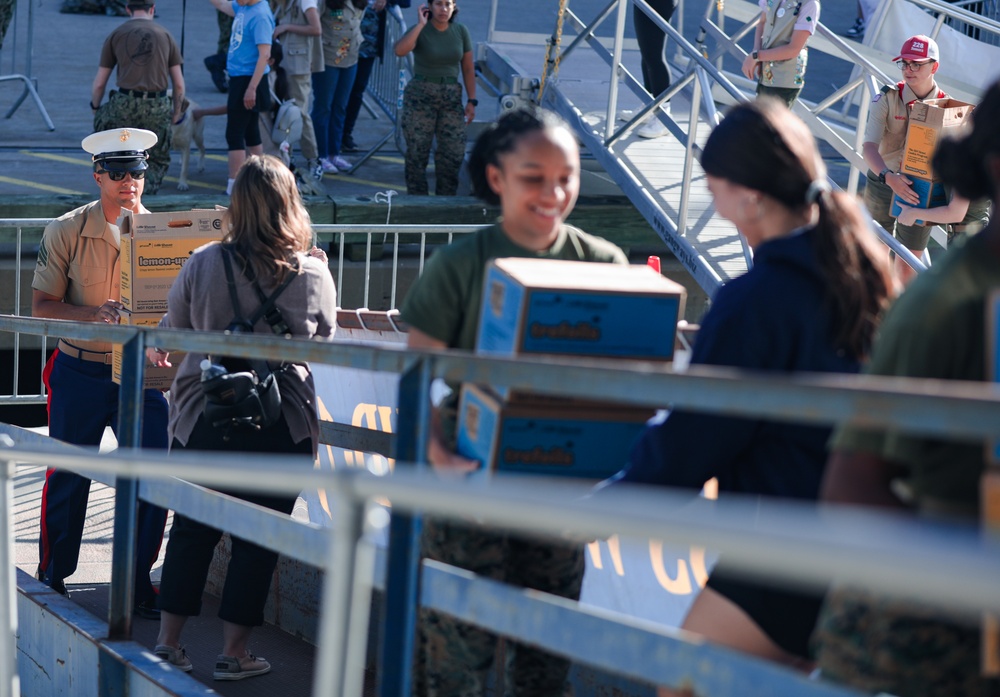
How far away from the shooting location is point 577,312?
259cm

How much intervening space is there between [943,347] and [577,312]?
900mm

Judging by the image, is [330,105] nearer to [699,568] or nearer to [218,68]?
[218,68]

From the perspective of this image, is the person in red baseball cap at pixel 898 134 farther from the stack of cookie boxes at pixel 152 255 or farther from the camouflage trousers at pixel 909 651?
the camouflage trousers at pixel 909 651

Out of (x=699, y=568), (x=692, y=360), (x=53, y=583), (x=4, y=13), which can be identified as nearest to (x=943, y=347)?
(x=692, y=360)

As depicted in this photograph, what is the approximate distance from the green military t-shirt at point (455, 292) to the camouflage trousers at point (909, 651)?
1201mm

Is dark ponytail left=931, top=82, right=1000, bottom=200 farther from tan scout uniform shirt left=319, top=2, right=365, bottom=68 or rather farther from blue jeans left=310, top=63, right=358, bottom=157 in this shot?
blue jeans left=310, top=63, right=358, bottom=157

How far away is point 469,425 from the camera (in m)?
2.75

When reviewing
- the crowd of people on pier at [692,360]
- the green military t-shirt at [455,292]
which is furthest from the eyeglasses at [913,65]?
the green military t-shirt at [455,292]

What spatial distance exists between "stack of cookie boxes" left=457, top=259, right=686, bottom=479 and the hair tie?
37 cm

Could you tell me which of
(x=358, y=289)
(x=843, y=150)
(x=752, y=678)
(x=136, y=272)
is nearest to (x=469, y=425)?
A: (x=752, y=678)

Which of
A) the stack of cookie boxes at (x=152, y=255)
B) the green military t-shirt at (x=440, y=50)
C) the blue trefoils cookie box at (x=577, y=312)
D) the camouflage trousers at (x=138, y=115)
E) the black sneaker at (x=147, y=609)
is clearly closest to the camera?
the blue trefoils cookie box at (x=577, y=312)

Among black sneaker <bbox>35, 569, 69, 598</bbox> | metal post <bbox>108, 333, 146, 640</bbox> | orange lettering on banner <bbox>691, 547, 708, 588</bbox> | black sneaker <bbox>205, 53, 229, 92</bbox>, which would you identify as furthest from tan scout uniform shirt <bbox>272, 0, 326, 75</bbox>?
orange lettering on banner <bbox>691, 547, 708, 588</bbox>

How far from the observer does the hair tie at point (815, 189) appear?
2.37 metres

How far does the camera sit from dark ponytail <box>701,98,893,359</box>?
2312 mm
